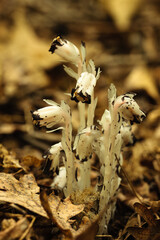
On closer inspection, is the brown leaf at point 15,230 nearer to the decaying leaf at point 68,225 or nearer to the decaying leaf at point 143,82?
the decaying leaf at point 68,225

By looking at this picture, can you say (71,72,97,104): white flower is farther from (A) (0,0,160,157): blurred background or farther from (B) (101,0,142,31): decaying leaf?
(B) (101,0,142,31): decaying leaf

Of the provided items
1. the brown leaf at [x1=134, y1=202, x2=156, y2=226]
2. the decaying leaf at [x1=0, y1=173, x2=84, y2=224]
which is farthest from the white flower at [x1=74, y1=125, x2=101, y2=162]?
the brown leaf at [x1=134, y1=202, x2=156, y2=226]

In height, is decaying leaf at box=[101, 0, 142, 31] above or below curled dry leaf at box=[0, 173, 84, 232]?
above

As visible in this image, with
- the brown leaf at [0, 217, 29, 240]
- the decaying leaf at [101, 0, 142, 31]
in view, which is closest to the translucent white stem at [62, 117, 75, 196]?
the brown leaf at [0, 217, 29, 240]

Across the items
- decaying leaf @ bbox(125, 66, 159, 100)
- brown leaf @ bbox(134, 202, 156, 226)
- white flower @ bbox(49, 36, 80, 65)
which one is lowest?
brown leaf @ bbox(134, 202, 156, 226)

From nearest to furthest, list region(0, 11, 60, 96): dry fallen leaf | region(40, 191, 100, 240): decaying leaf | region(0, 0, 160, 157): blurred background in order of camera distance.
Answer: region(40, 191, 100, 240): decaying leaf
region(0, 0, 160, 157): blurred background
region(0, 11, 60, 96): dry fallen leaf

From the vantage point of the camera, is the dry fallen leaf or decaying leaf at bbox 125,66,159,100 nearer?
decaying leaf at bbox 125,66,159,100

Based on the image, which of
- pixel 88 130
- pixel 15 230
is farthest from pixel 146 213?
pixel 15 230

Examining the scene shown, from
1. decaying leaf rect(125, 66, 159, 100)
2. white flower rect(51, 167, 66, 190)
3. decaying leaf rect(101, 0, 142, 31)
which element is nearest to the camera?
white flower rect(51, 167, 66, 190)
